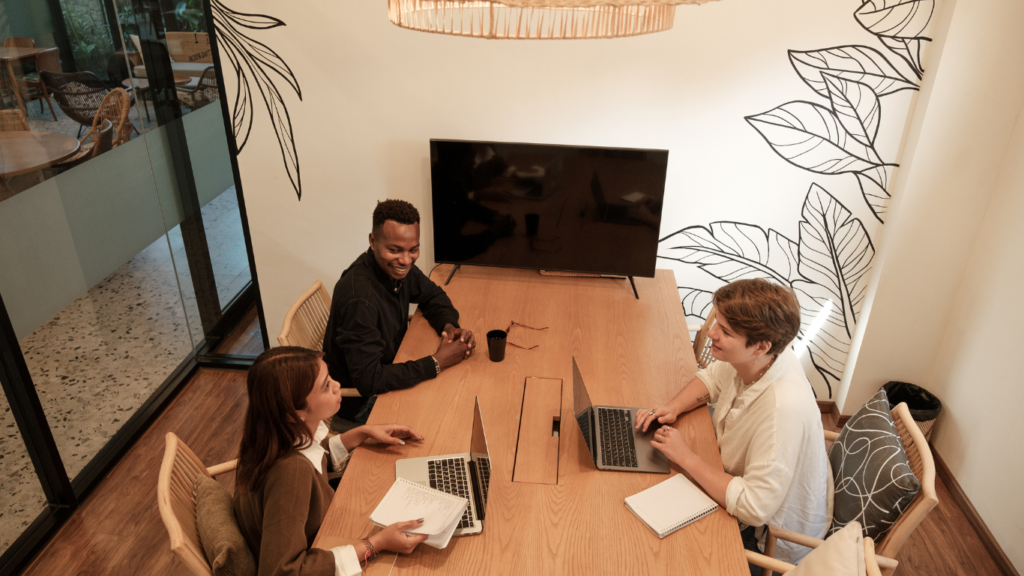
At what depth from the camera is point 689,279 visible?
330 centimetres

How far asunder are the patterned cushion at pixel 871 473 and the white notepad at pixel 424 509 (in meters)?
1.11

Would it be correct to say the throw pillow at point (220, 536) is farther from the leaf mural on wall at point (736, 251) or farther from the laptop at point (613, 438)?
the leaf mural on wall at point (736, 251)

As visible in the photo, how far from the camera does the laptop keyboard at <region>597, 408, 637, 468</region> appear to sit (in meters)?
1.90

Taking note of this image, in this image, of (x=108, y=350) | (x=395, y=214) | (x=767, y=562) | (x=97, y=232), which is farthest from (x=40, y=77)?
(x=767, y=562)

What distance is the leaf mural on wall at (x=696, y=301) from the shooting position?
333cm

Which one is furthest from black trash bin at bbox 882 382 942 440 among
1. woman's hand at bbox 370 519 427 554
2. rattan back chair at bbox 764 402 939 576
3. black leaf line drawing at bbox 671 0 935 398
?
woman's hand at bbox 370 519 427 554

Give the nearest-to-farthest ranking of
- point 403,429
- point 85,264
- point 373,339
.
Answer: point 403,429 < point 373,339 < point 85,264

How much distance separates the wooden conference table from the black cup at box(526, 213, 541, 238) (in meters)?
0.22

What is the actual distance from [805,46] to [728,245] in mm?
921

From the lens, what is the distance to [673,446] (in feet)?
6.16

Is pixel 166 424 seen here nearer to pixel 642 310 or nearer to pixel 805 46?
pixel 642 310

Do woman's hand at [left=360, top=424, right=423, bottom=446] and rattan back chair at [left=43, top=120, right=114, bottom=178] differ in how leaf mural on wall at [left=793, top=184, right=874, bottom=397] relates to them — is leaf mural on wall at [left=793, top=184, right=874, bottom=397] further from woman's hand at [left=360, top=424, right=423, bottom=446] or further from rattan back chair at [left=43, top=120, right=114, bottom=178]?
rattan back chair at [left=43, top=120, right=114, bottom=178]

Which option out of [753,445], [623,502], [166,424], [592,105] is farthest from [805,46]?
[166,424]

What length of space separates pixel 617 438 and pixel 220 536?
1.10 meters
